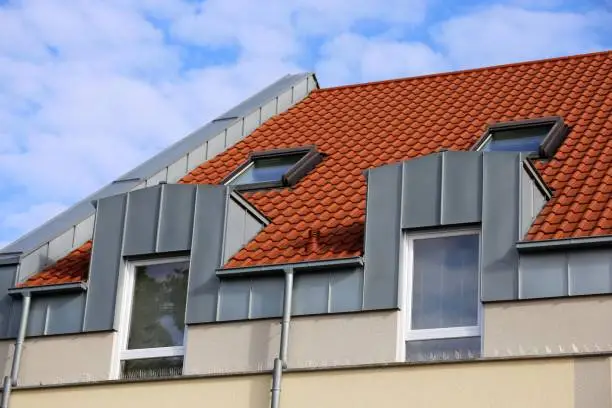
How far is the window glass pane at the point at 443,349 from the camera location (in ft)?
45.1

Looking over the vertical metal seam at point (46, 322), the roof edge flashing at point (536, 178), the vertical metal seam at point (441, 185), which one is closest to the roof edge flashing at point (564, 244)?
the vertical metal seam at point (441, 185)

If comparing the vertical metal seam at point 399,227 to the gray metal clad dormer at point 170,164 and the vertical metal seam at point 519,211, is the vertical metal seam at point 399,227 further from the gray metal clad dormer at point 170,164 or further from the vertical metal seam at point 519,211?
the gray metal clad dormer at point 170,164

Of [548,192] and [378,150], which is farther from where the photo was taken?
[378,150]

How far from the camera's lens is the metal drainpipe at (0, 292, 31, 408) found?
15.2 m

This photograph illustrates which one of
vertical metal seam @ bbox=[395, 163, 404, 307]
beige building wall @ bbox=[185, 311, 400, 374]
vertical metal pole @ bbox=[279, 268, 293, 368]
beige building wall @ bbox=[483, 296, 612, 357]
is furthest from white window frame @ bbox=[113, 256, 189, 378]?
beige building wall @ bbox=[483, 296, 612, 357]

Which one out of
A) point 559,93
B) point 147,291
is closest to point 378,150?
point 559,93

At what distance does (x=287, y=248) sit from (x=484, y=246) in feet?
7.81

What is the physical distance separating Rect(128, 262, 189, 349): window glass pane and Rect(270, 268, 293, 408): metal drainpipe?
1391mm

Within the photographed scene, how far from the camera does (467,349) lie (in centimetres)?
1377

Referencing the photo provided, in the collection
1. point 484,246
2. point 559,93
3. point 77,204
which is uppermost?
point 559,93

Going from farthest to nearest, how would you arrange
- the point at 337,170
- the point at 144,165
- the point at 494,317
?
the point at 144,165 < the point at 337,170 < the point at 494,317

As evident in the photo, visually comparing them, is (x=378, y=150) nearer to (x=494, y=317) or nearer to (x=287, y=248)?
(x=287, y=248)

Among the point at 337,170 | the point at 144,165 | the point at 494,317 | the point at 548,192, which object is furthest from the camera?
the point at 144,165

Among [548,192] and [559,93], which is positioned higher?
[559,93]
